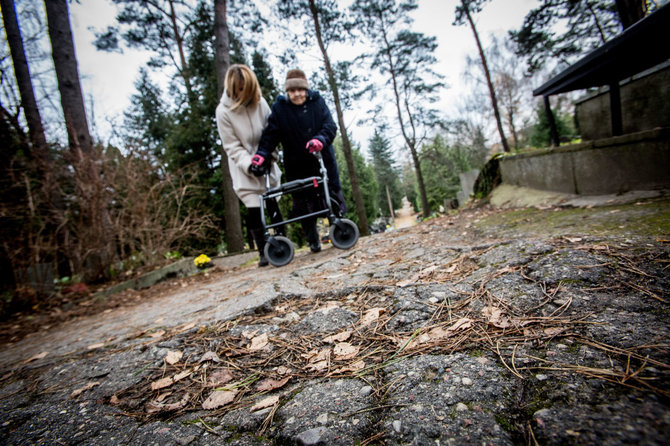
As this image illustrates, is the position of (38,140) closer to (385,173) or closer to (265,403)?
(265,403)

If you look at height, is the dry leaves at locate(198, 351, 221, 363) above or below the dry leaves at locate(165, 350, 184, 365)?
below

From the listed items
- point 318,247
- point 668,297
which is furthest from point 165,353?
point 318,247

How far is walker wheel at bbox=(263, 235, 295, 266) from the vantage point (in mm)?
3406

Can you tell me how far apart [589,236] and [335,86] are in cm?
1219

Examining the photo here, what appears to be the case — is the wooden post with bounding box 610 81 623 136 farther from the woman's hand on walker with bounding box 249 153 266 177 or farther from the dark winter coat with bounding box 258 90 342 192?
the woman's hand on walker with bounding box 249 153 266 177

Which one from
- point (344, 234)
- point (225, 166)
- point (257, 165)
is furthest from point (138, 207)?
point (344, 234)

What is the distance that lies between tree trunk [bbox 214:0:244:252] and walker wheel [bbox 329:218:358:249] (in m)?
5.71

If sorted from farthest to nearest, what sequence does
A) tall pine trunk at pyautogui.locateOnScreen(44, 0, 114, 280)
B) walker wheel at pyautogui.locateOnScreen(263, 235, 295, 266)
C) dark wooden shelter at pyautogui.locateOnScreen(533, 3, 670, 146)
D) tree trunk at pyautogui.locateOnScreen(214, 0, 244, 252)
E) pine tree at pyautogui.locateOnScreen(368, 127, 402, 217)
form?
pine tree at pyautogui.locateOnScreen(368, 127, 402, 217), tree trunk at pyautogui.locateOnScreen(214, 0, 244, 252), tall pine trunk at pyautogui.locateOnScreen(44, 0, 114, 280), walker wheel at pyautogui.locateOnScreen(263, 235, 295, 266), dark wooden shelter at pyautogui.locateOnScreen(533, 3, 670, 146)

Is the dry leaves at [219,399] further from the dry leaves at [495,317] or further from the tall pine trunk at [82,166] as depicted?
the tall pine trunk at [82,166]

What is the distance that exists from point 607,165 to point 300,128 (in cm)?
361

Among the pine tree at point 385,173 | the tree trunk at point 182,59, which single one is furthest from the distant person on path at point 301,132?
the pine tree at point 385,173

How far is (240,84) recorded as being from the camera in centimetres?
328

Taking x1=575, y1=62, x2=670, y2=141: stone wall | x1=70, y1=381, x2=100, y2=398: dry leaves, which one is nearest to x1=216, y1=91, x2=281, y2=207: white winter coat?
x1=70, y1=381, x2=100, y2=398: dry leaves

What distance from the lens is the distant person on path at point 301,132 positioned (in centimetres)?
343
